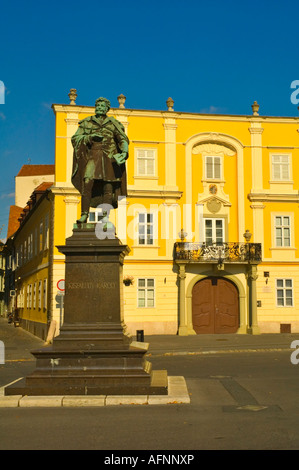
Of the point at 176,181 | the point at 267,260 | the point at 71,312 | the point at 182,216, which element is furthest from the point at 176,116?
the point at 71,312

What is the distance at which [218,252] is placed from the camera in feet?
93.1

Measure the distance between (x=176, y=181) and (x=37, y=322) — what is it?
456 inches

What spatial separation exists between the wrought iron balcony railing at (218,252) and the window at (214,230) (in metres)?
0.49

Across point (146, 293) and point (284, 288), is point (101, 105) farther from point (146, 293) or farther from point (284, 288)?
point (284, 288)

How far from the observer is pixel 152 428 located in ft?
22.2

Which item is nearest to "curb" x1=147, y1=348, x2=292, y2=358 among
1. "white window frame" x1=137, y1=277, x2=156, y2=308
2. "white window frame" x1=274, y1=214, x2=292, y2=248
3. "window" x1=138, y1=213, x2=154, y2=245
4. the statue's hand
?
"white window frame" x1=137, y1=277, x2=156, y2=308

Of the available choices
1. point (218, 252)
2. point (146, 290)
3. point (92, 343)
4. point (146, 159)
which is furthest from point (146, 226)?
point (92, 343)

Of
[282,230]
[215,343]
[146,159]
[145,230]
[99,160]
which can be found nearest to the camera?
[99,160]

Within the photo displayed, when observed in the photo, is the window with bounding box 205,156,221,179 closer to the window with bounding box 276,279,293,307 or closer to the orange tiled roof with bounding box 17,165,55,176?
the window with bounding box 276,279,293,307

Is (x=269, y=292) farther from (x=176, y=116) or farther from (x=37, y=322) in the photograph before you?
(x=37, y=322)

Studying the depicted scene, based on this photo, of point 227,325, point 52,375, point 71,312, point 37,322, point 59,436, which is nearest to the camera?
point 59,436

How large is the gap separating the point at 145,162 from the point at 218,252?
19.4 ft

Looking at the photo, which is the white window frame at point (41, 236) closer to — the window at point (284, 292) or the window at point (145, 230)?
the window at point (145, 230)

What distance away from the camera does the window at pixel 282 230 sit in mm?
29453
